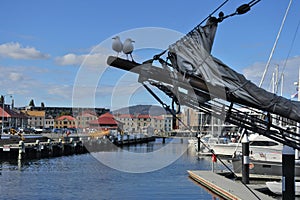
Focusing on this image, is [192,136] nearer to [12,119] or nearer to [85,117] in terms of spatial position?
[85,117]

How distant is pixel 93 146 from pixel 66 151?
25.4ft

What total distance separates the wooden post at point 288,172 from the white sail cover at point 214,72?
18.8ft

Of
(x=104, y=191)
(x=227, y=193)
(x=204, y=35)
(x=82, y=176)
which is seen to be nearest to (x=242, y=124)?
(x=204, y=35)

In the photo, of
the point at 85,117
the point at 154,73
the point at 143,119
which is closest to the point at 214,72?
the point at 154,73

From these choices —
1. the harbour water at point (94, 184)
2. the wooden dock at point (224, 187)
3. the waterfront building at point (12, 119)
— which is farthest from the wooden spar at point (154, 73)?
the waterfront building at point (12, 119)

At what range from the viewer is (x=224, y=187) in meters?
24.3

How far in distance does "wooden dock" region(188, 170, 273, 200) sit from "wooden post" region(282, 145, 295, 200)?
8.41ft

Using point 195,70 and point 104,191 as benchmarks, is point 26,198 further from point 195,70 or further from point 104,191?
point 195,70

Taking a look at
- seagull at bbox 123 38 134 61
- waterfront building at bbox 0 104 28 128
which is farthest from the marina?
waterfront building at bbox 0 104 28 128

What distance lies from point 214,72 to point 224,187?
15.8 m

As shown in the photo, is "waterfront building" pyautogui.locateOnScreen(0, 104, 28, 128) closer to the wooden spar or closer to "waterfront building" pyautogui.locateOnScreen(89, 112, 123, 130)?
"waterfront building" pyautogui.locateOnScreen(89, 112, 123, 130)

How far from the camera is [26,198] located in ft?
80.9

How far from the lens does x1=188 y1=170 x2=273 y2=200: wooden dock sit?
21234 millimetres

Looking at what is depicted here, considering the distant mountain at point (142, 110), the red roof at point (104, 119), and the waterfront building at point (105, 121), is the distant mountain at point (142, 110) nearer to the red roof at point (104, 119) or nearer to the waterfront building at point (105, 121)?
the waterfront building at point (105, 121)
